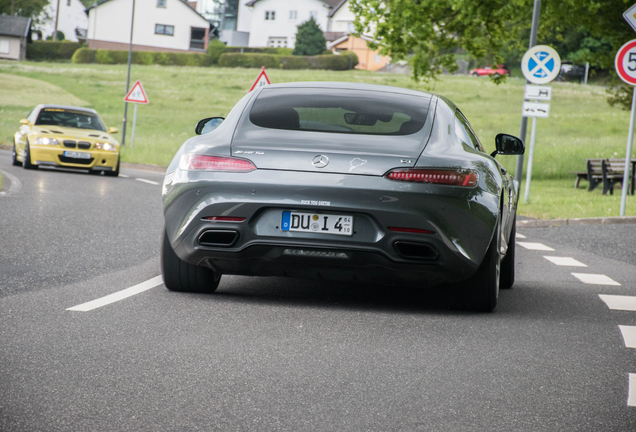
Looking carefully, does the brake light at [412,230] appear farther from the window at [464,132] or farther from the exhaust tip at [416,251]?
the window at [464,132]

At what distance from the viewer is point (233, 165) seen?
209 inches

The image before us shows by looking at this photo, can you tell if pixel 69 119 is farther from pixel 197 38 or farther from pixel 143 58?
pixel 197 38

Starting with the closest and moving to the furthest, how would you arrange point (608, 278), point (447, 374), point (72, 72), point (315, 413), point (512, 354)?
1. point (315, 413)
2. point (447, 374)
3. point (512, 354)
4. point (608, 278)
5. point (72, 72)

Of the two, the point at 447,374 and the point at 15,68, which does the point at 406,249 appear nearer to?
the point at 447,374

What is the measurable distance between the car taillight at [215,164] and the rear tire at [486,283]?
5.27ft

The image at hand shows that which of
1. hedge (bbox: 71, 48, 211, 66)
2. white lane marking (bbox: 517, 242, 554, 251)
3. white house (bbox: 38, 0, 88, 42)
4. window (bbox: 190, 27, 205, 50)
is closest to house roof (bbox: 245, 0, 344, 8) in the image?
window (bbox: 190, 27, 205, 50)

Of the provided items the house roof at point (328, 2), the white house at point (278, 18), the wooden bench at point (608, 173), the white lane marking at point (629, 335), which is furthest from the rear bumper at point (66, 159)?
the house roof at point (328, 2)

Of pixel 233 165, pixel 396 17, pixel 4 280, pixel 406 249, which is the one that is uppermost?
pixel 396 17

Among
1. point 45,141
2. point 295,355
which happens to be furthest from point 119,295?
point 45,141

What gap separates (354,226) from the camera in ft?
17.1

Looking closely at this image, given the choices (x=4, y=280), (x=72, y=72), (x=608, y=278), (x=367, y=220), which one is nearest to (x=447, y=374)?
(x=367, y=220)

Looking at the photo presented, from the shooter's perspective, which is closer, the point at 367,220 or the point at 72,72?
the point at 367,220

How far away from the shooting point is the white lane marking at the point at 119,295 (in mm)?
5350

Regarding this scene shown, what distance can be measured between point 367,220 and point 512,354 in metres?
1.17
